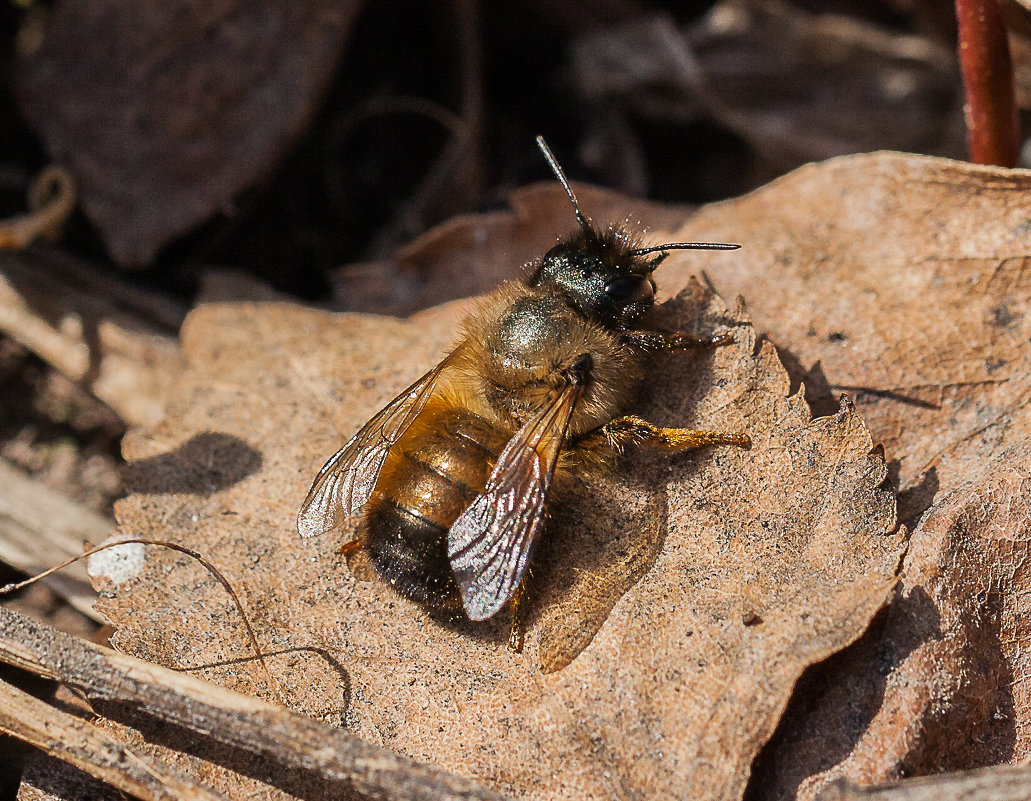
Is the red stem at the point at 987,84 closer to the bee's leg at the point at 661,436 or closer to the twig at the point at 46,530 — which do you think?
the bee's leg at the point at 661,436

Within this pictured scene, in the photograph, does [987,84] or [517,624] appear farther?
[987,84]

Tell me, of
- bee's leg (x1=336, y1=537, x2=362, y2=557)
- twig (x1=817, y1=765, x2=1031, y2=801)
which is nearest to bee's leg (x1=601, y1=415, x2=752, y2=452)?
bee's leg (x1=336, y1=537, x2=362, y2=557)

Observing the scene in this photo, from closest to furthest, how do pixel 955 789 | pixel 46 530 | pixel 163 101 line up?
1. pixel 955 789
2. pixel 46 530
3. pixel 163 101

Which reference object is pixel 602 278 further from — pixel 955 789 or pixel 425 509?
pixel 955 789

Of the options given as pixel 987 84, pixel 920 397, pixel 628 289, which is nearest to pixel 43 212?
pixel 628 289

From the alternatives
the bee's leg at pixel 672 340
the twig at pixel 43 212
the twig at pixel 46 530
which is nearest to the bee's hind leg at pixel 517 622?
the bee's leg at pixel 672 340

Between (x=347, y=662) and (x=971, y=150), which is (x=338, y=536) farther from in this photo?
(x=971, y=150)
